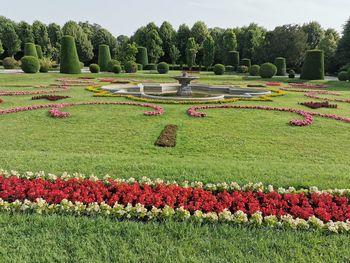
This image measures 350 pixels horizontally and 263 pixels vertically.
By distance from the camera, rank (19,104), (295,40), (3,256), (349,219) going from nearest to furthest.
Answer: (3,256)
(349,219)
(19,104)
(295,40)

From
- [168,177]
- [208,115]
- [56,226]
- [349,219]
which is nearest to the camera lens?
[56,226]

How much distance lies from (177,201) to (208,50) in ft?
168

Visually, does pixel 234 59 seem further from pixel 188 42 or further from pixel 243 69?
pixel 188 42

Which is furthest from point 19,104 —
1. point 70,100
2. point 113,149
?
point 113,149

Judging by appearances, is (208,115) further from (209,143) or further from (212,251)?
(212,251)

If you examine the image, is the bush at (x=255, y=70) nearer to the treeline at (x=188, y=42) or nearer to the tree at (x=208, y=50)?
the treeline at (x=188, y=42)

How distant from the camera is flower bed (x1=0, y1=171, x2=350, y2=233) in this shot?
3.81 metres

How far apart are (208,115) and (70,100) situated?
6502 millimetres

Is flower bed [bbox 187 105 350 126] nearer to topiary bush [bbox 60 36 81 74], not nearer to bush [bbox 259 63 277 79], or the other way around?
bush [bbox 259 63 277 79]

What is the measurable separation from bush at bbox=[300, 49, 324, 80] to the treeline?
17.1 metres

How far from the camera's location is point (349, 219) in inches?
154

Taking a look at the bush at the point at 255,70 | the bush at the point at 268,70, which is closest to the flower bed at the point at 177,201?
the bush at the point at 268,70

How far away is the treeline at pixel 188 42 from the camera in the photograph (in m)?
50.4

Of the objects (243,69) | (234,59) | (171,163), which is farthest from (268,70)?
(171,163)
